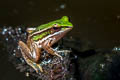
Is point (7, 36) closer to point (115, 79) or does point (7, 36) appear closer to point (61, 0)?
point (61, 0)

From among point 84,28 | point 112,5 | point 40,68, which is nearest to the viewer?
point 40,68

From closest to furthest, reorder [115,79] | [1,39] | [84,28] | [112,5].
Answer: [115,79] < [1,39] < [84,28] < [112,5]

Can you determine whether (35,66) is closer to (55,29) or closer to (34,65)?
(34,65)

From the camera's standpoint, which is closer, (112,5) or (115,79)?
(115,79)

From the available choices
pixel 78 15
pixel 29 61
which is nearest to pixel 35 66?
pixel 29 61

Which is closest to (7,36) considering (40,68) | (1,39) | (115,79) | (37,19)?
(1,39)

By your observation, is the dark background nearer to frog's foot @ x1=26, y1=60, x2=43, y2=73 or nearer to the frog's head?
the frog's head

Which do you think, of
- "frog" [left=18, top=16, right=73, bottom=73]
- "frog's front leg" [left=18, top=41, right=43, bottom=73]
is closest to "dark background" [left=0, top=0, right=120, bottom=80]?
"frog" [left=18, top=16, right=73, bottom=73]
